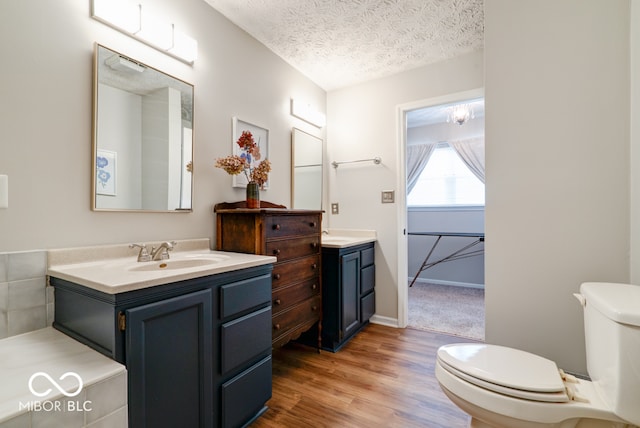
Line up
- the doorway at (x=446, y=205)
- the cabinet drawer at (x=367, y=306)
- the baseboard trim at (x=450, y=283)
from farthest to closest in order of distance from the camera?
1. the baseboard trim at (x=450, y=283)
2. the doorway at (x=446, y=205)
3. the cabinet drawer at (x=367, y=306)

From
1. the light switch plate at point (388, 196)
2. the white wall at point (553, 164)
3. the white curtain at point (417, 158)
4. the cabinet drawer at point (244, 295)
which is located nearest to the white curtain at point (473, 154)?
the white curtain at point (417, 158)

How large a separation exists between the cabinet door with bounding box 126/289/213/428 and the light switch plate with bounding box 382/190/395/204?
6.66ft

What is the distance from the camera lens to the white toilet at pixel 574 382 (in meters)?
0.93

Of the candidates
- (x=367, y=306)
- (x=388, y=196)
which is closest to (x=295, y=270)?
(x=367, y=306)

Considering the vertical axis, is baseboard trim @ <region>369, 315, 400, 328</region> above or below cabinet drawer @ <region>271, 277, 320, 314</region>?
below

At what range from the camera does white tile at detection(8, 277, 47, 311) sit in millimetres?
1142

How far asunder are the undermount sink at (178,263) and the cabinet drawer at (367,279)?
1435 mm

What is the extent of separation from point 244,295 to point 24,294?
2.83ft

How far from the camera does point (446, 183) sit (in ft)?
14.7

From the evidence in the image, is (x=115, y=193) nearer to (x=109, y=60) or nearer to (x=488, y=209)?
(x=109, y=60)

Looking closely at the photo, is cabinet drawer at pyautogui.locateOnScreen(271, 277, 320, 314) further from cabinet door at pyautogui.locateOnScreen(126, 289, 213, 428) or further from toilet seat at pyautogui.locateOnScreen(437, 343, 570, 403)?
toilet seat at pyautogui.locateOnScreen(437, 343, 570, 403)

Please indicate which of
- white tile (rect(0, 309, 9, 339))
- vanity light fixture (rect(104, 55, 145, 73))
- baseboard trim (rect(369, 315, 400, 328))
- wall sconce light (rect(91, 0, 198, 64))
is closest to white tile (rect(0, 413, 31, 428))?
white tile (rect(0, 309, 9, 339))

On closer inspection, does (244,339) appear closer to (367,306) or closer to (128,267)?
(128,267)

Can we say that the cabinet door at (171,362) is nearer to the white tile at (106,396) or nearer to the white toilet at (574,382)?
the white tile at (106,396)
